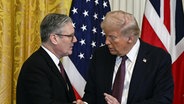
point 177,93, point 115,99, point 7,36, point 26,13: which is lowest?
point 177,93

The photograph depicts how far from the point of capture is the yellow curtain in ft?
10.3

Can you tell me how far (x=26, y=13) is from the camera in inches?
127

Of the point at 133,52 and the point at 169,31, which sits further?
the point at 169,31

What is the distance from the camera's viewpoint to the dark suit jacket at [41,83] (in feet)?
6.90

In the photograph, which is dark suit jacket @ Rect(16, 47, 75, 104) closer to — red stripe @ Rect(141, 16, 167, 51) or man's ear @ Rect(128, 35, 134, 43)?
man's ear @ Rect(128, 35, 134, 43)

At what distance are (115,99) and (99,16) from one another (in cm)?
133

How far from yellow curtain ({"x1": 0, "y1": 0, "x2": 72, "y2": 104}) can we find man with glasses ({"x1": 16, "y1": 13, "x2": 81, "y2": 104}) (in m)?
0.93

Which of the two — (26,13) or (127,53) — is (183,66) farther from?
(26,13)

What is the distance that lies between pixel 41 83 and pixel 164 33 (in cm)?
158

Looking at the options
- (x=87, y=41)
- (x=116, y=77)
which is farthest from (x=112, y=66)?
(x=87, y=41)

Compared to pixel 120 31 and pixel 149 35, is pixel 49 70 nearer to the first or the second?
pixel 120 31

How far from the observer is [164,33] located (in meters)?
3.28

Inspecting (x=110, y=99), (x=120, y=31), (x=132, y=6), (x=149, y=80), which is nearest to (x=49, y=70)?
(x=110, y=99)

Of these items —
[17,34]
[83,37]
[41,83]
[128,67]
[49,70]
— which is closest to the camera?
[41,83]
